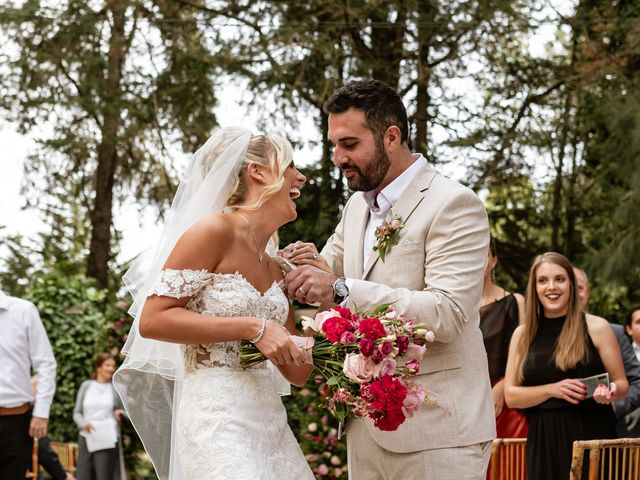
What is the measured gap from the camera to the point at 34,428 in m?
8.04

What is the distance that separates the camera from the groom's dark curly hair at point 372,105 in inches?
162

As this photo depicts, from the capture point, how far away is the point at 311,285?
12.6 ft

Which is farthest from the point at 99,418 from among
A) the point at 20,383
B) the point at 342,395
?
the point at 342,395

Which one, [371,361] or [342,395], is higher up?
[371,361]

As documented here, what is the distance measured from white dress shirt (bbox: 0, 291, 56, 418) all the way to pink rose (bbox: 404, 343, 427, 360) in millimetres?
4961

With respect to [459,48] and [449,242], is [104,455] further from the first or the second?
[449,242]

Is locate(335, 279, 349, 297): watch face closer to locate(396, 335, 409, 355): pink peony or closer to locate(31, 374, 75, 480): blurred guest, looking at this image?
locate(396, 335, 409, 355): pink peony

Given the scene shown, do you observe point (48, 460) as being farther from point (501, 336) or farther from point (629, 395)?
point (629, 395)

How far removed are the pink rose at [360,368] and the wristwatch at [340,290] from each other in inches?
12.6

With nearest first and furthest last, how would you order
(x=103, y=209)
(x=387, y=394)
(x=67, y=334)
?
(x=387, y=394) < (x=67, y=334) < (x=103, y=209)

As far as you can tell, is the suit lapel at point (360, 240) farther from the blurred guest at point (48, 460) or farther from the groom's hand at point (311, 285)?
the blurred guest at point (48, 460)

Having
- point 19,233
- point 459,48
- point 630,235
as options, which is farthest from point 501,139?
point 19,233

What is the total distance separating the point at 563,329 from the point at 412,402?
2.56m

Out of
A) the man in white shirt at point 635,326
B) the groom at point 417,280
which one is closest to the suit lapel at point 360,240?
the groom at point 417,280
